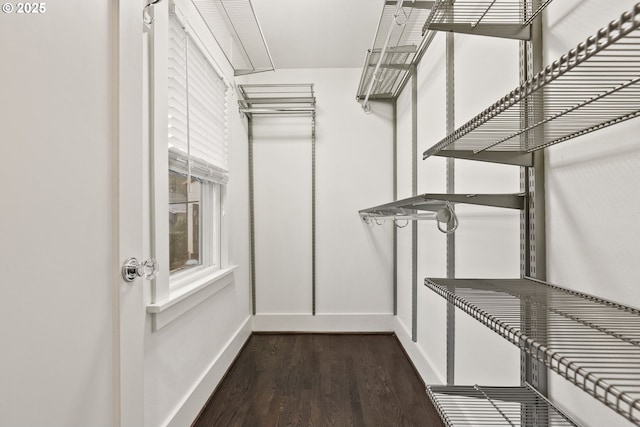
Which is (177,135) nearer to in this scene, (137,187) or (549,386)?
(137,187)

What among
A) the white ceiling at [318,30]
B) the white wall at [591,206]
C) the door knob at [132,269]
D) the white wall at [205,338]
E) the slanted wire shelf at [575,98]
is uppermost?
the white ceiling at [318,30]

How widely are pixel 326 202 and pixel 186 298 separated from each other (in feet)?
5.74

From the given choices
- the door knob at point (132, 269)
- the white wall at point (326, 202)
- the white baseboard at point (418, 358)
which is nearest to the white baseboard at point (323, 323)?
the white wall at point (326, 202)

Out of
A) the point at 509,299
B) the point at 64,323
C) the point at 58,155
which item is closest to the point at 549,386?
the point at 509,299

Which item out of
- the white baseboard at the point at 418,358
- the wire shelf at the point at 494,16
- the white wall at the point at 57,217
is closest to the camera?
the white wall at the point at 57,217

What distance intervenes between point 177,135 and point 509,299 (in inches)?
63.3

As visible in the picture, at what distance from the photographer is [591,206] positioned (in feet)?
2.81

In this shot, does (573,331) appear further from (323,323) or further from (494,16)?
(323,323)

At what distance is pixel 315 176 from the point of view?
3211mm

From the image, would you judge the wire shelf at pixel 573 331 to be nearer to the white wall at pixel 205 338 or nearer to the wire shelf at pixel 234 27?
the white wall at pixel 205 338

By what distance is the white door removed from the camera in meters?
0.91

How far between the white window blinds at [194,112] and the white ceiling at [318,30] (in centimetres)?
57

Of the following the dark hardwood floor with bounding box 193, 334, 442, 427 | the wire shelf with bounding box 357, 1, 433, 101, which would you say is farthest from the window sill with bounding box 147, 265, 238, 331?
the wire shelf with bounding box 357, 1, 433, 101

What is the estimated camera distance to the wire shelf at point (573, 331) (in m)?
0.46
